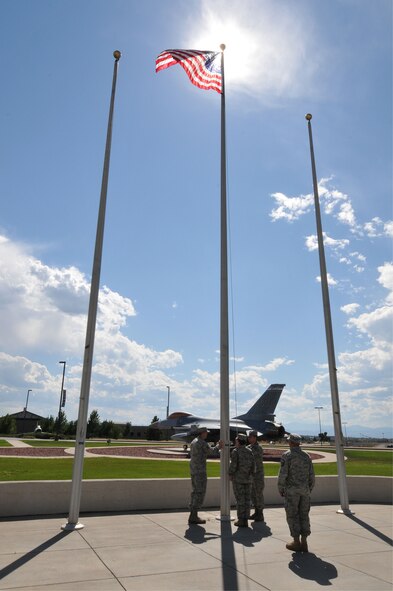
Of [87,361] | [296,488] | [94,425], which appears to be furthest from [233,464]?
[94,425]

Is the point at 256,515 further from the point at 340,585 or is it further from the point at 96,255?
the point at 96,255

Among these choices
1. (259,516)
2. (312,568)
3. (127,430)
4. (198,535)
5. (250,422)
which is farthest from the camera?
(127,430)

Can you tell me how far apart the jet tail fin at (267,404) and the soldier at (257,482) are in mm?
38686

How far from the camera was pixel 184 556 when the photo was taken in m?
6.15

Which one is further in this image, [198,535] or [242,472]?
[242,472]

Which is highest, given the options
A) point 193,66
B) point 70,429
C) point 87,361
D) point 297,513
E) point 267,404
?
point 193,66

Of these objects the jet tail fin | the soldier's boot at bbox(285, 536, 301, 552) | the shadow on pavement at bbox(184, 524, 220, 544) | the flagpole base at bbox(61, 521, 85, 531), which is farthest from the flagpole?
the jet tail fin

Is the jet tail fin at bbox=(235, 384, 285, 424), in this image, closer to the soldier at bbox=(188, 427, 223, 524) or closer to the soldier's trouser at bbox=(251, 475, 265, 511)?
the soldier's trouser at bbox=(251, 475, 265, 511)

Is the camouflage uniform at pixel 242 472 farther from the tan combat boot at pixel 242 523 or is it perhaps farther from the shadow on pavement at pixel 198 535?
the shadow on pavement at pixel 198 535

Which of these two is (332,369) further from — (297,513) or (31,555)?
(31,555)

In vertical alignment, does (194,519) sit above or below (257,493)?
below

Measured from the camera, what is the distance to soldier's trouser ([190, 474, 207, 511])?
838 cm

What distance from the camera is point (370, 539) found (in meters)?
7.56

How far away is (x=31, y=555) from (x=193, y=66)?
11.7 metres
